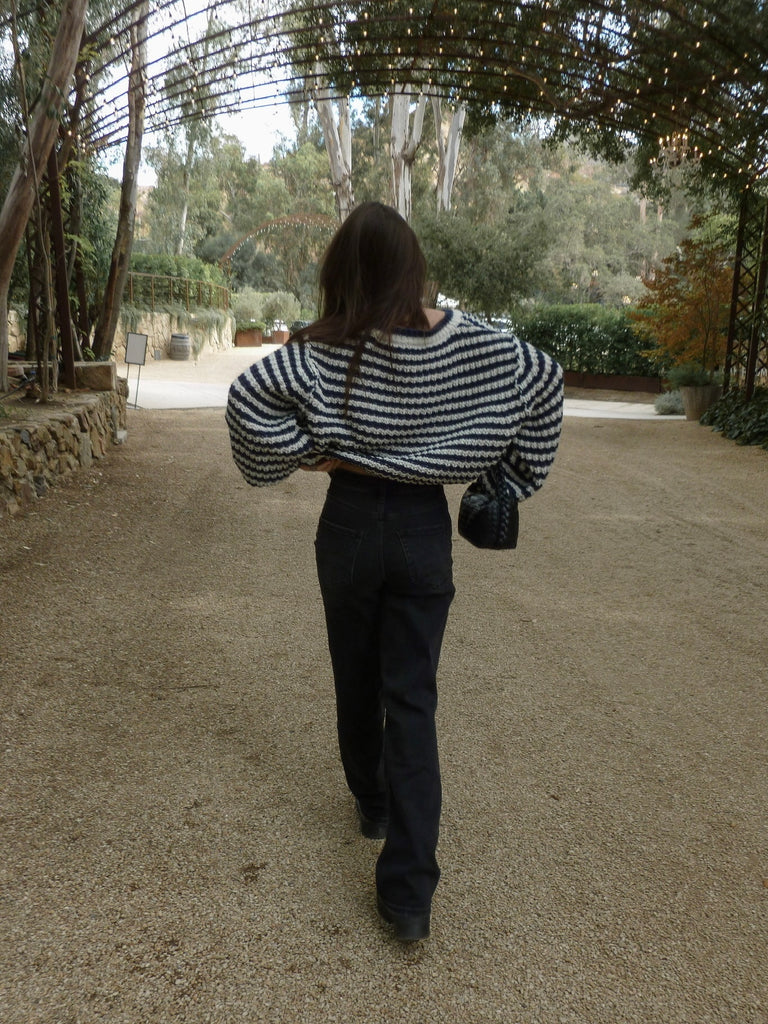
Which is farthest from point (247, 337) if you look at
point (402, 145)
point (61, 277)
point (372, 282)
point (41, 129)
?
point (372, 282)

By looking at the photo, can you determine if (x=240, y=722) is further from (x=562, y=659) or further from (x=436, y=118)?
(x=436, y=118)

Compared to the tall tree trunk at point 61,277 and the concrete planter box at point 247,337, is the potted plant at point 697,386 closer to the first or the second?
the tall tree trunk at point 61,277

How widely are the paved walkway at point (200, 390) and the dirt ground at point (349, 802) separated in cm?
1017

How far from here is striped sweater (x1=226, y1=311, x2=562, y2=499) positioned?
1.97 m

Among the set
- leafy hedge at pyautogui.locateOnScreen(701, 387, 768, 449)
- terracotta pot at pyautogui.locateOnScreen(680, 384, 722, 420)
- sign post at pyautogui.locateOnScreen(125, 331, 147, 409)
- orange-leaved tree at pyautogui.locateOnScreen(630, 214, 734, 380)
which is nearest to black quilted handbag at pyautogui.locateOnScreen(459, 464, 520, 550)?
leafy hedge at pyautogui.locateOnScreen(701, 387, 768, 449)

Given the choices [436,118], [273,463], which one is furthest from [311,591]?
[436,118]

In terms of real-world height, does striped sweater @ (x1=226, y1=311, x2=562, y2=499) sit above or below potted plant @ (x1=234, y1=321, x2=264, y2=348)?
below

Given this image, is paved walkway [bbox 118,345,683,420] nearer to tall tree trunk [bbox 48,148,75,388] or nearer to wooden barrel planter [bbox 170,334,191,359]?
wooden barrel planter [bbox 170,334,191,359]

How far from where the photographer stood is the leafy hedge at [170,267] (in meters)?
25.0

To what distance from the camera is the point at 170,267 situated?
85.3 feet

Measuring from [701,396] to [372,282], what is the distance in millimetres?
13735

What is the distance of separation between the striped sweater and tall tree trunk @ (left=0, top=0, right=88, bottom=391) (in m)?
5.94

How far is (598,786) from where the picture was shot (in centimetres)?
285

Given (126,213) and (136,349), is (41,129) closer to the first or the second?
(126,213)
